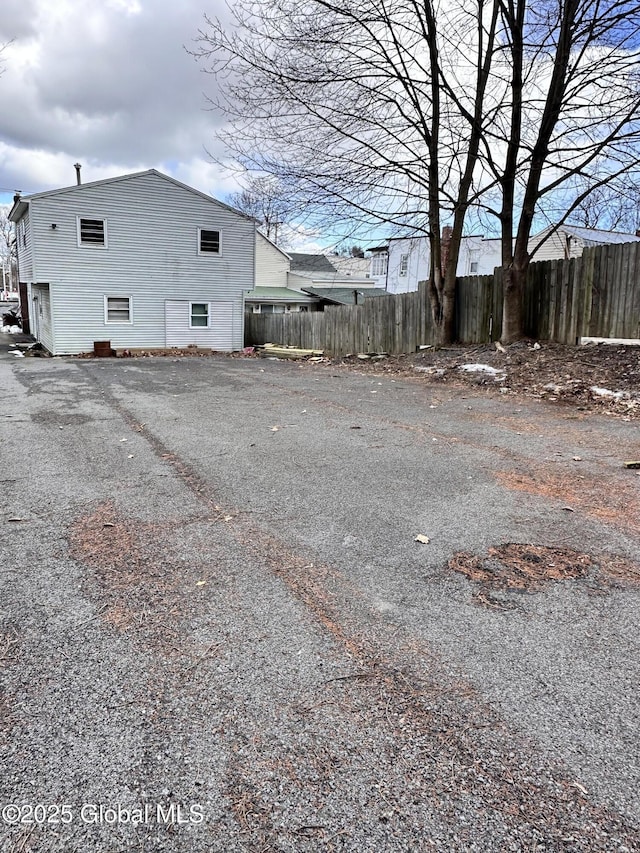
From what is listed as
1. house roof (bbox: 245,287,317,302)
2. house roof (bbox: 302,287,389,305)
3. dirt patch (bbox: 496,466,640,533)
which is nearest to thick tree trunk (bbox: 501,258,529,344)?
dirt patch (bbox: 496,466,640,533)

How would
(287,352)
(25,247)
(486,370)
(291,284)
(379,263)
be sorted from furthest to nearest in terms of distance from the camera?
(291,284) → (379,263) → (25,247) → (287,352) → (486,370)

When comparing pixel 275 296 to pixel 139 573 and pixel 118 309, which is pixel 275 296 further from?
pixel 139 573

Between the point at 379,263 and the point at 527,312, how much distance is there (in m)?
25.5

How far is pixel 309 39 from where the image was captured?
10.4 meters

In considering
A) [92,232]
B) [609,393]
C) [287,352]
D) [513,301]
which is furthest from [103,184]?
[609,393]

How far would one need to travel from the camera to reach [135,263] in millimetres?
19344

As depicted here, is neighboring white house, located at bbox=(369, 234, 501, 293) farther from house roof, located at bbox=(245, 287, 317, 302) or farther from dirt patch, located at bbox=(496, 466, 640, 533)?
dirt patch, located at bbox=(496, 466, 640, 533)

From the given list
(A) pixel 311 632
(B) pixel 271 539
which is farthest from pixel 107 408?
(A) pixel 311 632

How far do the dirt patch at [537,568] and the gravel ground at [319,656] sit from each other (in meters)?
0.02

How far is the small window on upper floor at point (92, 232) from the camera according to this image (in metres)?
Answer: 18.3

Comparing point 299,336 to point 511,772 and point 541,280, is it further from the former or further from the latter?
point 511,772

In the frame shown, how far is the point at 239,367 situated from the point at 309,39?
748 centimetres

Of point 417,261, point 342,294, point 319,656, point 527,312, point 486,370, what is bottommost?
point 319,656

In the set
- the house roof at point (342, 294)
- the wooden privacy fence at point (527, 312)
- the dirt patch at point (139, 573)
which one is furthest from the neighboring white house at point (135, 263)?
the dirt patch at point (139, 573)
